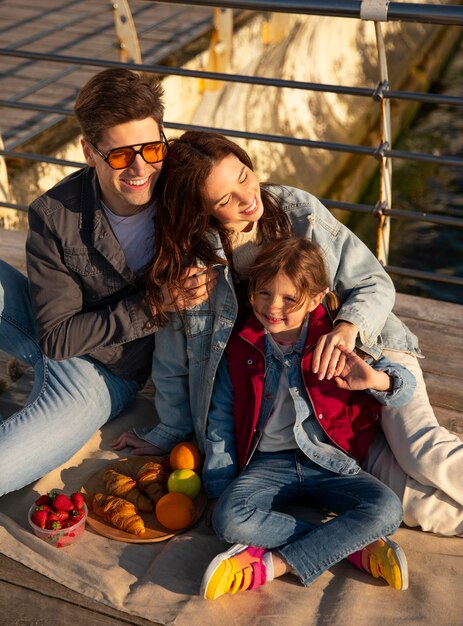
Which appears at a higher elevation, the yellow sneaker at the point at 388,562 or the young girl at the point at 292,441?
the young girl at the point at 292,441

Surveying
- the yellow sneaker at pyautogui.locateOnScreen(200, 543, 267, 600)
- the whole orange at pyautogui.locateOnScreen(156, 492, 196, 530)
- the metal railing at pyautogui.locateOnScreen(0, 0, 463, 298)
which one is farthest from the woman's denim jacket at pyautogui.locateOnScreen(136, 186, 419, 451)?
the metal railing at pyautogui.locateOnScreen(0, 0, 463, 298)

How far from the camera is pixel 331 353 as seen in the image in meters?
2.27

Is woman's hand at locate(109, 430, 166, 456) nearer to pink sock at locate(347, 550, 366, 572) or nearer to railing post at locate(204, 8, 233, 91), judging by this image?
pink sock at locate(347, 550, 366, 572)

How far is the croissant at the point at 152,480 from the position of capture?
2.38 metres

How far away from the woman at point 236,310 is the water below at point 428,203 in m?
4.32

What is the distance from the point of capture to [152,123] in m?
2.28

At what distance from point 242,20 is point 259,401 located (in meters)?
5.68

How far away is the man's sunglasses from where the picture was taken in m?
2.24

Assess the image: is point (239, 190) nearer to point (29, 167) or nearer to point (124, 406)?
point (124, 406)

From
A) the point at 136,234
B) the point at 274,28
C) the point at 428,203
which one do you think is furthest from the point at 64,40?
the point at 136,234

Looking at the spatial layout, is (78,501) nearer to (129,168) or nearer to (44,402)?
(44,402)

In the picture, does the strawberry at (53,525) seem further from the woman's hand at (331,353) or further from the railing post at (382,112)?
the railing post at (382,112)

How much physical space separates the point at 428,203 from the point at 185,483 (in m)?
6.18

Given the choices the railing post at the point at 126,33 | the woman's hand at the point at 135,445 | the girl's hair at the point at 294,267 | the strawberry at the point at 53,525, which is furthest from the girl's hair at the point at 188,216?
the railing post at the point at 126,33
